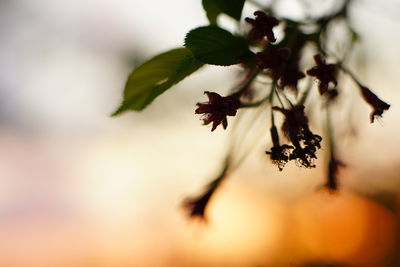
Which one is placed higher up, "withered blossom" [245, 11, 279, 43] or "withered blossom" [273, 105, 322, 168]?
"withered blossom" [245, 11, 279, 43]

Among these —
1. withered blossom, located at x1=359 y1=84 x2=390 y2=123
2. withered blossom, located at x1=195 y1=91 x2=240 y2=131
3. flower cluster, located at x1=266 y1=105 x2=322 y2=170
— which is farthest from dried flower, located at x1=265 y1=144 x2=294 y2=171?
withered blossom, located at x1=359 y1=84 x2=390 y2=123

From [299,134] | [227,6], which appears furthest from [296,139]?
[227,6]

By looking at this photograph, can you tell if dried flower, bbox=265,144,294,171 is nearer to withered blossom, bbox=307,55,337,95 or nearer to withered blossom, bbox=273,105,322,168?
withered blossom, bbox=273,105,322,168

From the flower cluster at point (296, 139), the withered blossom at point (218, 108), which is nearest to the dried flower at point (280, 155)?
the flower cluster at point (296, 139)

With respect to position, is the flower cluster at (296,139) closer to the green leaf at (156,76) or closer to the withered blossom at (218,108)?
the withered blossom at (218,108)

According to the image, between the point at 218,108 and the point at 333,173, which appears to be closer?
the point at 218,108

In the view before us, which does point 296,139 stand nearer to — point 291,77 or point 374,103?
point 291,77
